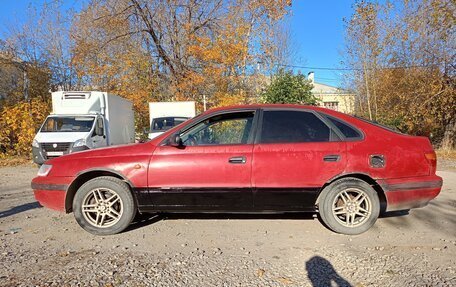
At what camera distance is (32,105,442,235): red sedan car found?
13.6 feet

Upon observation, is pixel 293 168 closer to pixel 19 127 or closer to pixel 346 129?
pixel 346 129

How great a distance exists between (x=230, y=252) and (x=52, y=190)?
253 centimetres

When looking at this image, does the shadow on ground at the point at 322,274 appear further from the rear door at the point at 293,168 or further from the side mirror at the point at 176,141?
the side mirror at the point at 176,141

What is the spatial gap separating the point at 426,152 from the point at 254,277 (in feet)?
9.27

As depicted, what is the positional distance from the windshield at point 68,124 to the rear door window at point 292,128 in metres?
8.19

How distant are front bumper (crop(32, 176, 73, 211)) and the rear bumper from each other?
13.4 ft

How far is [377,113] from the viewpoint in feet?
60.0

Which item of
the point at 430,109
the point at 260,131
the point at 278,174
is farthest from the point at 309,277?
Result: the point at 430,109

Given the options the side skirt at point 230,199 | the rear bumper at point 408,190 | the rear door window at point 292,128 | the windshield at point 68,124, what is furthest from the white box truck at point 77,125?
the rear bumper at point 408,190

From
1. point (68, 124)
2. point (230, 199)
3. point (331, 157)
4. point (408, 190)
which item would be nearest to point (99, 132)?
point (68, 124)

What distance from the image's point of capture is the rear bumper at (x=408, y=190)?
415 cm

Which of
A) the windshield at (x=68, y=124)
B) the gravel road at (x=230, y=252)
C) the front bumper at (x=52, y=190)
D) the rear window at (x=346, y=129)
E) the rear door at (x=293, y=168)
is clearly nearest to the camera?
the gravel road at (x=230, y=252)

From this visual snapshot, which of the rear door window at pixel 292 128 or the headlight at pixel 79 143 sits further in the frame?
the headlight at pixel 79 143

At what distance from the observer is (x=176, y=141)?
4184 mm
